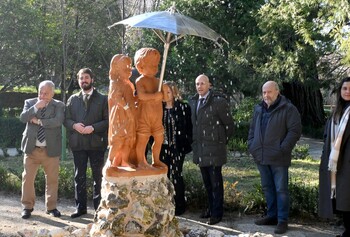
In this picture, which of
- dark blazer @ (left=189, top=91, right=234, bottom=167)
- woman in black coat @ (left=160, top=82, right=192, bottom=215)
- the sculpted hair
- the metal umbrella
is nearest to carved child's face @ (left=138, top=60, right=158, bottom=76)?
the sculpted hair

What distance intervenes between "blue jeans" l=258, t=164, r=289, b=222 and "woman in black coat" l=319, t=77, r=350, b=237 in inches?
20.2

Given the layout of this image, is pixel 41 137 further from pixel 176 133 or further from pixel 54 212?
pixel 176 133

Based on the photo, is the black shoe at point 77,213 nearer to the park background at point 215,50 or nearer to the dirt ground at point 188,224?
the dirt ground at point 188,224

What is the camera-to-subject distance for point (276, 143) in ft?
20.4

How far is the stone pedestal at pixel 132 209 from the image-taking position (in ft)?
15.1

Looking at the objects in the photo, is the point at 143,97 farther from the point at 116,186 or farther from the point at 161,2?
the point at 161,2

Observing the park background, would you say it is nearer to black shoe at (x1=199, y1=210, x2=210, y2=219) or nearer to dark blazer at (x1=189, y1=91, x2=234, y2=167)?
black shoe at (x1=199, y1=210, x2=210, y2=219)

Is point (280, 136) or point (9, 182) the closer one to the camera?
point (280, 136)

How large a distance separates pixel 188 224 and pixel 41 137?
2.31 m

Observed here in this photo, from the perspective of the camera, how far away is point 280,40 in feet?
45.1

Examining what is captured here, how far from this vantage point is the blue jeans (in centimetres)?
623

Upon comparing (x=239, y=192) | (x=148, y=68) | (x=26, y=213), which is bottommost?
(x=26, y=213)

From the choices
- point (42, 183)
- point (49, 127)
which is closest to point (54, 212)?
point (49, 127)

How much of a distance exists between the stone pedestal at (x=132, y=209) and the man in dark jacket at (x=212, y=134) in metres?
1.86
